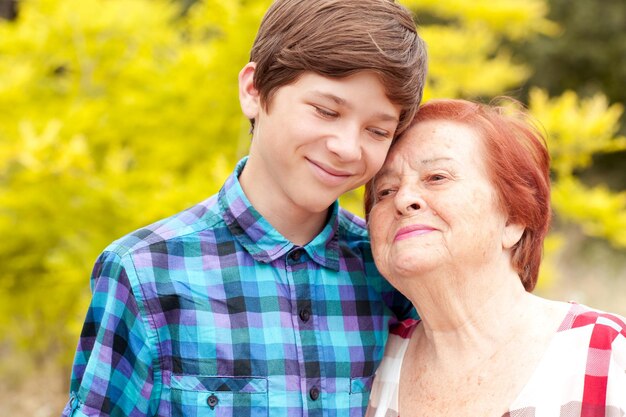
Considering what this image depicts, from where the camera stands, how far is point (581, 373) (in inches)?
67.3

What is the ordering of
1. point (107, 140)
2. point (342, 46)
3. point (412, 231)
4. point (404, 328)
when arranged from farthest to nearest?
1. point (107, 140)
2. point (404, 328)
3. point (412, 231)
4. point (342, 46)

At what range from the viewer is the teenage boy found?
1744 mm

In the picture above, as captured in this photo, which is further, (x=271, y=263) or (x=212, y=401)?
(x=271, y=263)

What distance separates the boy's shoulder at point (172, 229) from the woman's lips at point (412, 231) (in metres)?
0.43

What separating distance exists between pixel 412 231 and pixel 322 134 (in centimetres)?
31

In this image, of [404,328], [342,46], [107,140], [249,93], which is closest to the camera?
[342,46]

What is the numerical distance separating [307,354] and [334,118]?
561mm

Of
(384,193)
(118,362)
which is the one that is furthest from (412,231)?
(118,362)

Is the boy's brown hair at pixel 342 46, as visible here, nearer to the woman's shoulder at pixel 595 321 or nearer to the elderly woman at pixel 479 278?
the elderly woman at pixel 479 278

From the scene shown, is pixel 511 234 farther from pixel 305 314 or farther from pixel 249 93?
pixel 249 93

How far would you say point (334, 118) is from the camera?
1751 millimetres

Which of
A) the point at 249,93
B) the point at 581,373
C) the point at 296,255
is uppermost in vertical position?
the point at 249,93

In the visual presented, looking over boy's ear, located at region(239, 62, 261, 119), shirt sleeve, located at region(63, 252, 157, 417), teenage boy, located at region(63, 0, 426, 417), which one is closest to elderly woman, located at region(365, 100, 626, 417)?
teenage boy, located at region(63, 0, 426, 417)

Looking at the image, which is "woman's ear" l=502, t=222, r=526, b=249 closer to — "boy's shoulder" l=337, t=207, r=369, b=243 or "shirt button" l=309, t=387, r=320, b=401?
"boy's shoulder" l=337, t=207, r=369, b=243
